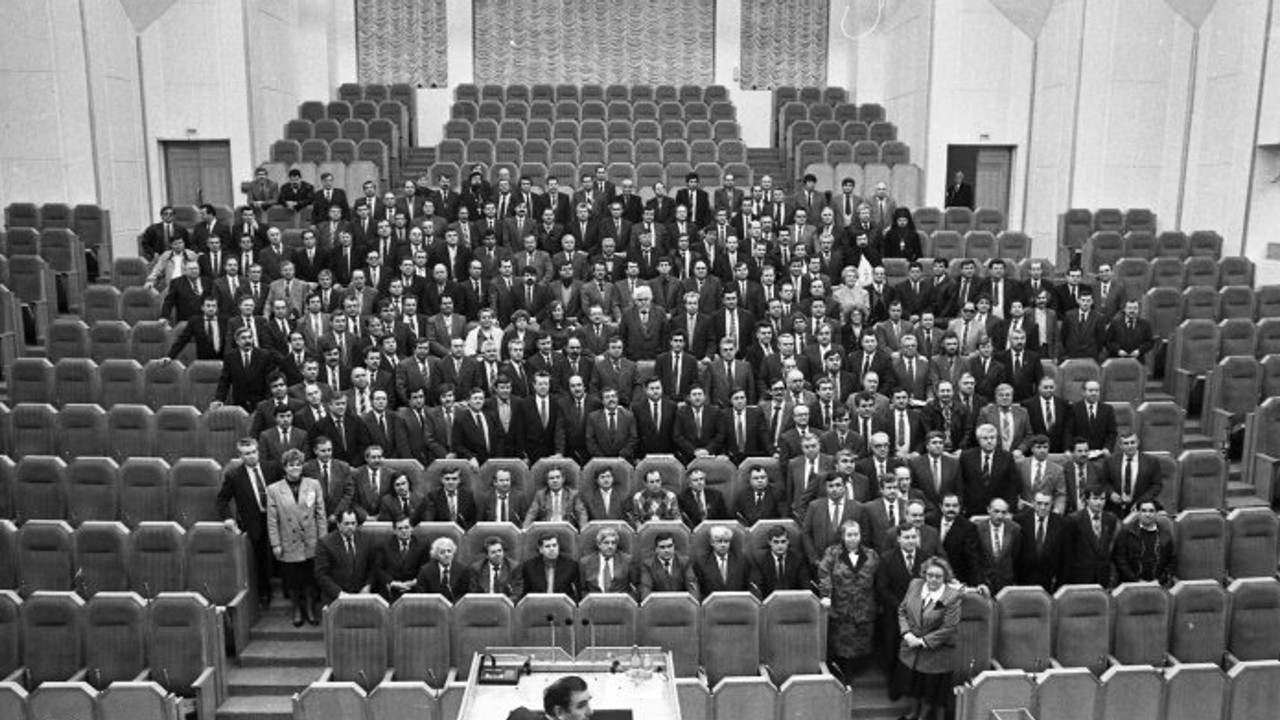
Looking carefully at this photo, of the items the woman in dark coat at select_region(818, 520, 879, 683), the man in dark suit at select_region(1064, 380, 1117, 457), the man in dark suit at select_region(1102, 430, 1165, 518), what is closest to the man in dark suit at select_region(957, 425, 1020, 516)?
the man in dark suit at select_region(1102, 430, 1165, 518)

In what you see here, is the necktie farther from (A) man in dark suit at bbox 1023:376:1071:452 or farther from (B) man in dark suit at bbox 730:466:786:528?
(A) man in dark suit at bbox 1023:376:1071:452

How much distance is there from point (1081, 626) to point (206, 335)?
5.87 m

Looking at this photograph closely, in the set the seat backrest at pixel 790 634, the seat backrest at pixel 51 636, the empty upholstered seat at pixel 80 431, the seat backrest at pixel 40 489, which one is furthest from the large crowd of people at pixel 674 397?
the seat backrest at pixel 40 489

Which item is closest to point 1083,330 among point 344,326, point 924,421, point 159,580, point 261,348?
point 924,421

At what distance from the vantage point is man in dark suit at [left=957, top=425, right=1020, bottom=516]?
6555 millimetres

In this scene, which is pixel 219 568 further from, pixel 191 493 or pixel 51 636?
pixel 51 636

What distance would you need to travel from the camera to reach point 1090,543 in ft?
20.1

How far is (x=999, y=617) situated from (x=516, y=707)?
3234 millimetres

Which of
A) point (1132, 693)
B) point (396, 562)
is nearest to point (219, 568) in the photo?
point (396, 562)

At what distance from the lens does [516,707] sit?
336cm

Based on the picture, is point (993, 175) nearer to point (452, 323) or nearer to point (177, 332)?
point (452, 323)

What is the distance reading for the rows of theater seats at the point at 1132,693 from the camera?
5305 mm

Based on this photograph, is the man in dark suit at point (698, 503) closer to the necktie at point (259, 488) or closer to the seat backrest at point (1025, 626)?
the seat backrest at point (1025, 626)

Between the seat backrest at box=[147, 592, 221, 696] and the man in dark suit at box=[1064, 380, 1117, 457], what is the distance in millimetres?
5009
